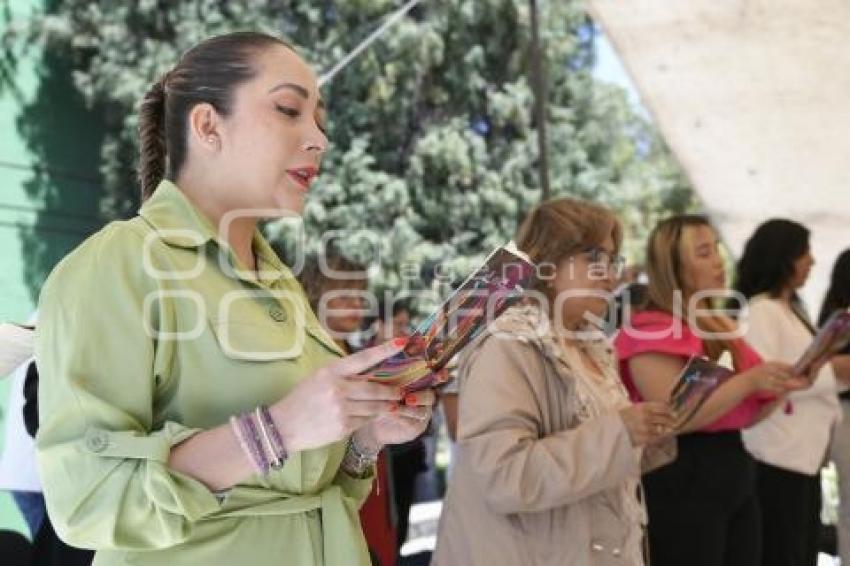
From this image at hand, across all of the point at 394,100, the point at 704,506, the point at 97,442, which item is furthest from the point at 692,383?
the point at 394,100

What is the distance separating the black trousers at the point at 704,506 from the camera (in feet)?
9.40

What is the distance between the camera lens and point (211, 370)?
1166 millimetres

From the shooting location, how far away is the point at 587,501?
7.43 feet

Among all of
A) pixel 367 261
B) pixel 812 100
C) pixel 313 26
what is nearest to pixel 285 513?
pixel 812 100

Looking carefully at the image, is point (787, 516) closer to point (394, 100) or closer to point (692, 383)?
point (692, 383)

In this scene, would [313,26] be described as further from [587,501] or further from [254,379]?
[254,379]

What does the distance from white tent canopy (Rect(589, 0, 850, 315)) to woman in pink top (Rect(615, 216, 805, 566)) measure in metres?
2.08

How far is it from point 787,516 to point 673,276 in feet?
2.92

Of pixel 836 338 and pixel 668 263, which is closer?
pixel 836 338

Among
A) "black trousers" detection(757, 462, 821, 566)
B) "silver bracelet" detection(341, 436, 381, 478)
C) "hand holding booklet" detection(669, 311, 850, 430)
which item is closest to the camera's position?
"silver bracelet" detection(341, 436, 381, 478)

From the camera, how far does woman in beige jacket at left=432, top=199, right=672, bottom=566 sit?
217 cm

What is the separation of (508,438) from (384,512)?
89 centimetres

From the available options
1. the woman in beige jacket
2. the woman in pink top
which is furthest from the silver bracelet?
the woman in pink top

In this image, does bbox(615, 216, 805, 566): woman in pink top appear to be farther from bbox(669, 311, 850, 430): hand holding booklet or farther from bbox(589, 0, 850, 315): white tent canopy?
bbox(589, 0, 850, 315): white tent canopy
